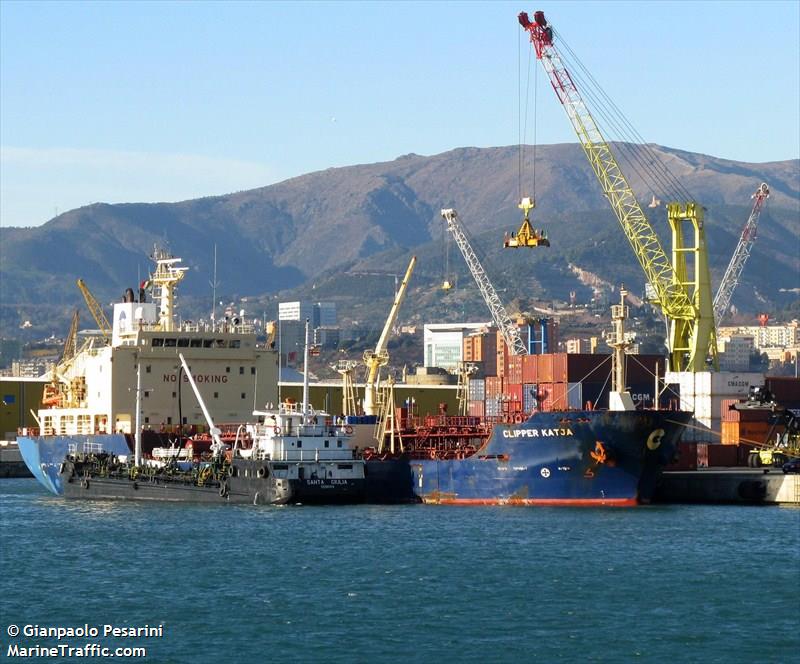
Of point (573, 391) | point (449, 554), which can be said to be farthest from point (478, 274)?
point (449, 554)

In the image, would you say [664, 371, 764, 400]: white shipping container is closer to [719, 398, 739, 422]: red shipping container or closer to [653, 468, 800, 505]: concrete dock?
[719, 398, 739, 422]: red shipping container

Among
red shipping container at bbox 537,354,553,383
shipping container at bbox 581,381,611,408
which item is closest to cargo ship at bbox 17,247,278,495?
red shipping container at bbox 537,354,553,383

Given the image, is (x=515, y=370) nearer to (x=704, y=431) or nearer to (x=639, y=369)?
(x=639, y=369)

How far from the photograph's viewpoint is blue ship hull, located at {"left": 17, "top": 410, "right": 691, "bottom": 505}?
62000 mm

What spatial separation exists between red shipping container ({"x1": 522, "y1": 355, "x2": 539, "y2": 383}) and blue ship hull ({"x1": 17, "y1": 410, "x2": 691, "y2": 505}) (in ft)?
94.5

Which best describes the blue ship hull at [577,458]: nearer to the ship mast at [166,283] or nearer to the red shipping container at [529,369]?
the ship mast at [166,283]

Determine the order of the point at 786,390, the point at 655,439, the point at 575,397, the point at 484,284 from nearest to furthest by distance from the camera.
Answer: the point at 655,439
the point at 575,397
the point at 786,390
the point at 484,284

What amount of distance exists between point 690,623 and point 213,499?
101 feet

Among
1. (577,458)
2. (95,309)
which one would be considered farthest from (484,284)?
(577,458)

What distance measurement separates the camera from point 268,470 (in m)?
63.6

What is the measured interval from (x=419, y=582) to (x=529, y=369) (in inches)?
2050

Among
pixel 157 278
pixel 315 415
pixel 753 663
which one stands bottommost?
pixel 753 663

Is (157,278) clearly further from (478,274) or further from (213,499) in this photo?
(478,274)

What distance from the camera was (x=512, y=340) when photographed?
145 metres
